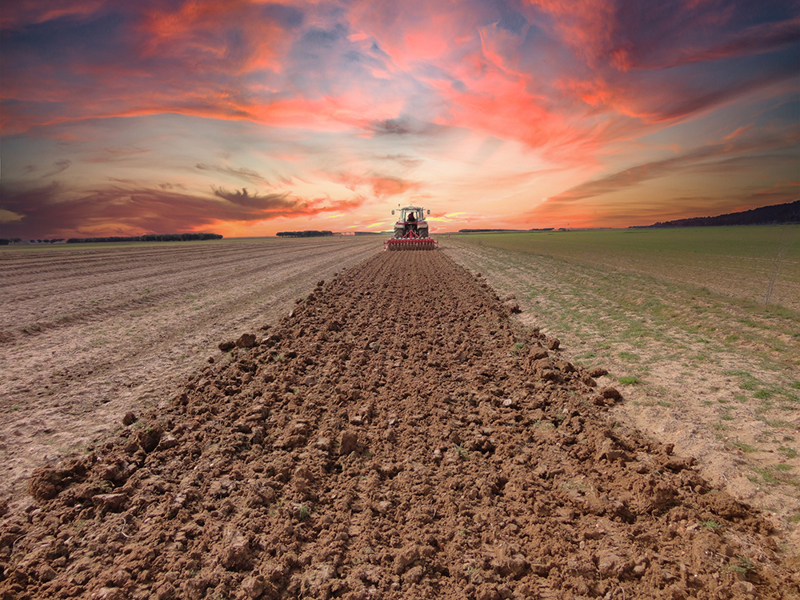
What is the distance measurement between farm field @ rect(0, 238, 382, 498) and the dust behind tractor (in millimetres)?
19886

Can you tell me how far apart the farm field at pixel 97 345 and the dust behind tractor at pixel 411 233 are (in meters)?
19.9

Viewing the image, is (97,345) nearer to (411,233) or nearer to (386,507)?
(386,507)

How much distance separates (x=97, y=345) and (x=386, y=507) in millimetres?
8201

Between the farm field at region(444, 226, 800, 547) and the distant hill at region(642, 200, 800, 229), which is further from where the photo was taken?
the distant hill at region(642, 200, 800, 229)

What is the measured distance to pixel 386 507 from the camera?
3283 millimetres

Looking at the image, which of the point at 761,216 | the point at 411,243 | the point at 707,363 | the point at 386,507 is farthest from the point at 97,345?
the point at 761,216

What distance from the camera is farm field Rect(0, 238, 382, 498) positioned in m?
4.80

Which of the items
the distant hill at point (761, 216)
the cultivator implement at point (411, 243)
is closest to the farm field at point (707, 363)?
the cultivator implement at point (411, 243)

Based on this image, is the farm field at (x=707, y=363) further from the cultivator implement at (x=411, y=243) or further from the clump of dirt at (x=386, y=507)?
the cultivator implement at (x=411, y=243)

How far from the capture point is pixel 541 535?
2.94 m

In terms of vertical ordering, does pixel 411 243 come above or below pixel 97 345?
above

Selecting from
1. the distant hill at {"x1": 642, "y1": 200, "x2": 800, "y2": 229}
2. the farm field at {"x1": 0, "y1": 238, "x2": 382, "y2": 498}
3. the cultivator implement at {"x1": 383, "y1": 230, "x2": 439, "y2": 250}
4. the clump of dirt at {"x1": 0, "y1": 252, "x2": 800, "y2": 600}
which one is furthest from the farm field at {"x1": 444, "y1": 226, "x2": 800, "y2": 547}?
the distant hill at {"x1": 642, "y1": 200, "x2": 800, "y2": 229}

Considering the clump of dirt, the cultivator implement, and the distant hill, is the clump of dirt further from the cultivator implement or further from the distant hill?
the distant hill

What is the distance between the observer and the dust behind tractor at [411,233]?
1454 inches
